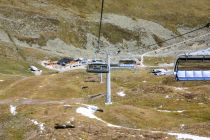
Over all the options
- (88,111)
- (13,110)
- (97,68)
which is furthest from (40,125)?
(97,68)

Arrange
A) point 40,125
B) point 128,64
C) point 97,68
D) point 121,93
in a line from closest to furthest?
1. point 40,125
2. point 97,68
3. point 121,93
4. point 128,64

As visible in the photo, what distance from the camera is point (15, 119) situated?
86562 mm

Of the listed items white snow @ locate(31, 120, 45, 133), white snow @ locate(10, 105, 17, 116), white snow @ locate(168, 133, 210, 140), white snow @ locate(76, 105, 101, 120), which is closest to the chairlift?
white snow @ locate(10, 105, 17, 116)

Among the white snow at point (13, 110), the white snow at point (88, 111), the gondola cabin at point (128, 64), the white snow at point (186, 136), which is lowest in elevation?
the white snow at point (186, 136)

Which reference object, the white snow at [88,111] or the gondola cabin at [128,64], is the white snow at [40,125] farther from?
the gondola cabin at [128,64]

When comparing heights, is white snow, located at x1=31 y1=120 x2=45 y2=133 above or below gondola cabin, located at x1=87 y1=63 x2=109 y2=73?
below

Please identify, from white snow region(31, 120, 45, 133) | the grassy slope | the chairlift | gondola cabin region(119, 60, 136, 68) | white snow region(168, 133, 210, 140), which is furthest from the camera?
the chairlift

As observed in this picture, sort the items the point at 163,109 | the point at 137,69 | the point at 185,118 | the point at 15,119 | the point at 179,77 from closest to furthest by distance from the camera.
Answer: the point at 179,77
the point at 15,119
the point at 185,118
the point at 163,109
the point at 137,69

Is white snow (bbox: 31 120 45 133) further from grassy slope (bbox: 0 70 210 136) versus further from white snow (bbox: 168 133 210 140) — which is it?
white snow (bbox: 168 133 210 140)

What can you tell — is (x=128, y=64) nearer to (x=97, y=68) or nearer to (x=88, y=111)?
(x=97, y=68)

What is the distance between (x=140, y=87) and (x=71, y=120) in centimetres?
5956

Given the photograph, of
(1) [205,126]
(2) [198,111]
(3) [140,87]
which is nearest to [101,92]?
(3) [140,87]

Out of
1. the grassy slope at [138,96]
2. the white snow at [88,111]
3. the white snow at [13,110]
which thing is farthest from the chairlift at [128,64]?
the white snow at [88,111]

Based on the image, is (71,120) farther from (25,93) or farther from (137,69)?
(137,69)
